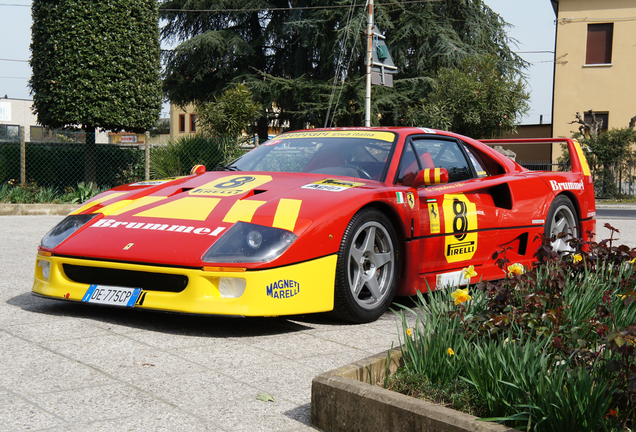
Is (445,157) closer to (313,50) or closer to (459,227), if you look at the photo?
(459,227)

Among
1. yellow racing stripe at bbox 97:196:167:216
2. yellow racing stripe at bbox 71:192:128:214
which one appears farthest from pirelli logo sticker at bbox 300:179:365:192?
yellow racing stripe at bbox 71:192:128:214

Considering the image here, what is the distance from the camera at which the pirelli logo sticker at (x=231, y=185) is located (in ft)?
14.1

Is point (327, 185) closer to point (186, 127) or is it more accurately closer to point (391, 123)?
point (391, 123)

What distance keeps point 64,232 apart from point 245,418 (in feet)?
7.38

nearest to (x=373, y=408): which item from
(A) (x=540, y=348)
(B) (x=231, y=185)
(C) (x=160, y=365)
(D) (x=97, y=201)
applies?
(A) (x=540, y=348)

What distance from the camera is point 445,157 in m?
5.17

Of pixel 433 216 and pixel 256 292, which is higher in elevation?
pixel 433 216

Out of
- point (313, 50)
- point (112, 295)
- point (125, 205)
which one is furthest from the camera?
point (313, 50)

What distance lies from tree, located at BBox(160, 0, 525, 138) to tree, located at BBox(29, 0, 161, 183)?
9.76 meters

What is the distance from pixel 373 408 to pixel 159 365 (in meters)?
1.23

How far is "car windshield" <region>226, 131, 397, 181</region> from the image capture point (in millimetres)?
4672

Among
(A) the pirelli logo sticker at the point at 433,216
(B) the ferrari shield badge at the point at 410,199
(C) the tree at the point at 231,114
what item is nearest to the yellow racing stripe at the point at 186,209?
(B) the ferrari shield badge at the point at 410,199

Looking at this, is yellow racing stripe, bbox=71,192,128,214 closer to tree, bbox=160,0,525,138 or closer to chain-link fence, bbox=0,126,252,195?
chain-link fence, bbox=0,126,252,195

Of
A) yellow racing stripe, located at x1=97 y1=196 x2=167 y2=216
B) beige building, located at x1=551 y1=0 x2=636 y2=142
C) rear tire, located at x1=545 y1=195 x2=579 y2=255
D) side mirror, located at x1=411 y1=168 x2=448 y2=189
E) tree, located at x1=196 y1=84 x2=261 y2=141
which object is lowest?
rear tire, located at x1=545 y1=195 x2=579 y2=255
